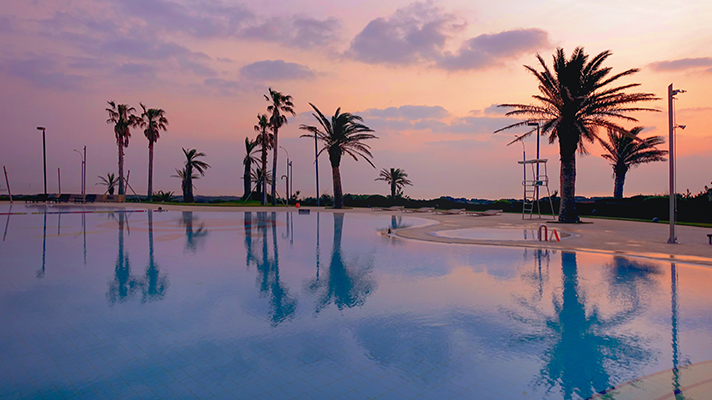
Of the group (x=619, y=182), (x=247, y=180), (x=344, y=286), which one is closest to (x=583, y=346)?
(x=344, y=286)

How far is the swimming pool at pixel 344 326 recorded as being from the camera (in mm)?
3902

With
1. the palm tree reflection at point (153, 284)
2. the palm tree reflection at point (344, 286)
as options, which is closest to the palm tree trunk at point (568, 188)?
the palm tree reflection at point (344, 286)

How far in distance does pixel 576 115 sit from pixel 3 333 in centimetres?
2741

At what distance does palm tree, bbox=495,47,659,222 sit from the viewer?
2280 cm

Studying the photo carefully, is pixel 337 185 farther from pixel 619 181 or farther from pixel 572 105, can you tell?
pixel 619 181

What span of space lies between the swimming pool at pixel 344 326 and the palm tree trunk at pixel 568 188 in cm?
1475

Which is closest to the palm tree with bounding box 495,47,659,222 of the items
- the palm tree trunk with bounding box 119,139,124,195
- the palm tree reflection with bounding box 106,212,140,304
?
the palm tree reflection with bounding box 106,212,140,304

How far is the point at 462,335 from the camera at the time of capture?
5191 mm

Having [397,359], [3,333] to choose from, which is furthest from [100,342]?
[397,359]

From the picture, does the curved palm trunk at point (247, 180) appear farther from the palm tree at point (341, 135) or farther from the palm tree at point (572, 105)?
the palm tree at point (572, 105)

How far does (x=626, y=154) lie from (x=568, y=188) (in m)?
17.2

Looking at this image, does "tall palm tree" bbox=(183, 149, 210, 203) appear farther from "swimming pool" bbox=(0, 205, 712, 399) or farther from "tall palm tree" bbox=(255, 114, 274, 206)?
"swimming pool" bbox=(0, 205, 712, 399)

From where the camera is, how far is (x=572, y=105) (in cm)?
2345

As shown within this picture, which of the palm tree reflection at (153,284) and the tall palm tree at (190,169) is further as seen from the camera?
the tall palm tree at (190,169)
